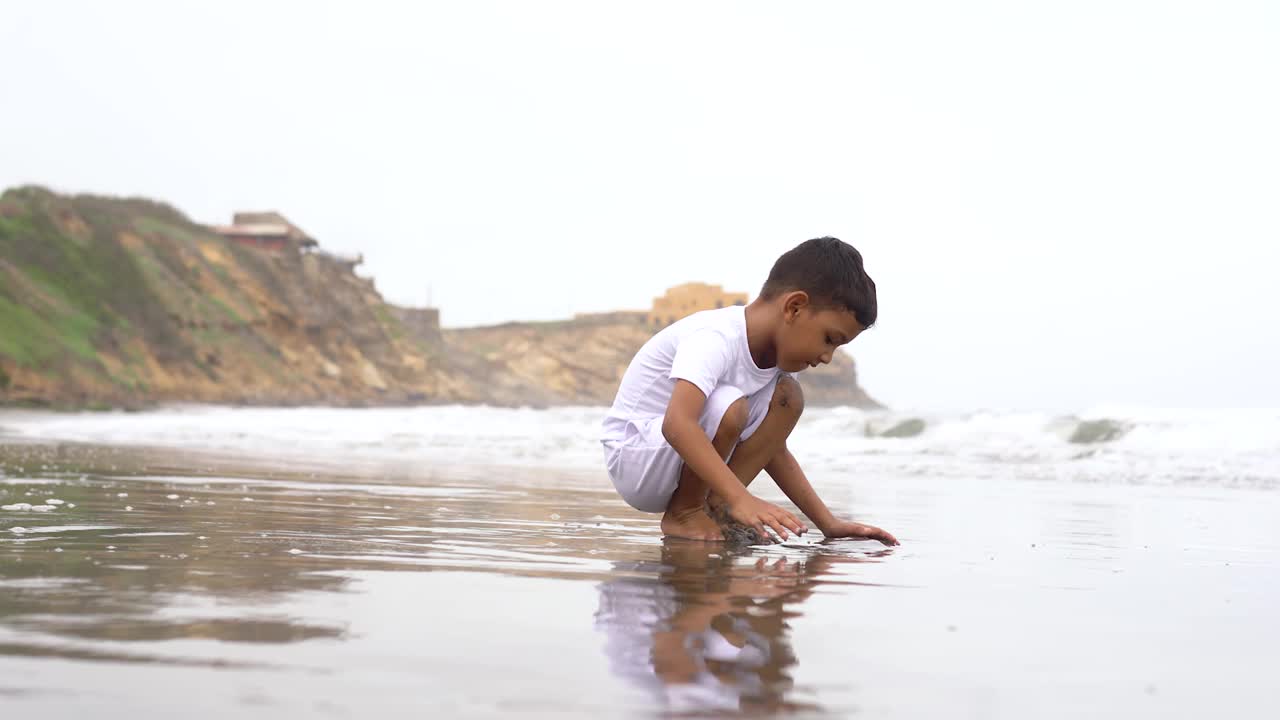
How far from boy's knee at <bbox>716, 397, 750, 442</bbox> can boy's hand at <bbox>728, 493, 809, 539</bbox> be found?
258 mm

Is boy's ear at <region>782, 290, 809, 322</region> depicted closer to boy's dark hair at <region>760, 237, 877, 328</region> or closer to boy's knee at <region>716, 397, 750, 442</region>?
boy's dark hair at <region>760, 237, 877, 328</region>

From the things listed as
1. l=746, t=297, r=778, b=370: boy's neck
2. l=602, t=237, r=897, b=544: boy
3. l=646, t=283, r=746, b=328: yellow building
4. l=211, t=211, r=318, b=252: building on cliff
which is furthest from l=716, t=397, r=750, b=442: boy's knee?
l=646, t=283, r=746, b=328: yellow building

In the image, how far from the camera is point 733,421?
3385mm

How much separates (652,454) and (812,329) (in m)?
0.63

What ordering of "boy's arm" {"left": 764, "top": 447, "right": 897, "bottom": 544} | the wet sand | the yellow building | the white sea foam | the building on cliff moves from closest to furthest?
the wet sand < "boy's arm" {"left": 764, "top": 447, "right": 897, "bottom": 544} < the white sea foam < the building on cliff < the yellow building

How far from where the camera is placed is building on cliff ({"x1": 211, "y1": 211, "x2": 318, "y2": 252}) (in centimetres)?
5216

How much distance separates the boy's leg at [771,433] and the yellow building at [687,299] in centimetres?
8077

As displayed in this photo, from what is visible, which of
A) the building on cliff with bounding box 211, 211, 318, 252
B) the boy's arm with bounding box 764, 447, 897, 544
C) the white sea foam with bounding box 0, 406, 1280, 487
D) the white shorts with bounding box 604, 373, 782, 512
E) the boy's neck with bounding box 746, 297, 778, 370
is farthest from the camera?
the building on cliff with bounding box 211, 211, 318, 252

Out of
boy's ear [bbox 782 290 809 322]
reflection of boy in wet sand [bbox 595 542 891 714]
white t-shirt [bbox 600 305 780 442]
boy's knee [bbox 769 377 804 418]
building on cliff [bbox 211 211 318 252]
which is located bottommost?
reflection of boy in wet sand [bbox 595 542 891 714]

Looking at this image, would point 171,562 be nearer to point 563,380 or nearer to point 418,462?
point 418,462

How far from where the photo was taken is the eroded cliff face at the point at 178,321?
1188 inches

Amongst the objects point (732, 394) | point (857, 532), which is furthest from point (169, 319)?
point (732, 394)

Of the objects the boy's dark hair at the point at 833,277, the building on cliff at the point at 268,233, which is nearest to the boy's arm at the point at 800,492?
the boy's dark hair at the point at 833,277

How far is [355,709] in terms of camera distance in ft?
4.31
